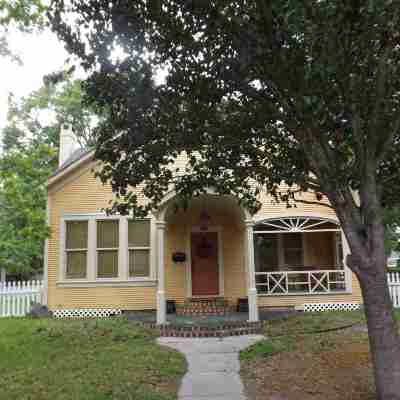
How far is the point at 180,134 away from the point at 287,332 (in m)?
5.38

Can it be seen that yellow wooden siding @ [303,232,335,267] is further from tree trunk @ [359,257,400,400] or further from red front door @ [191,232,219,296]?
tree trunk @ [359,257,400,400]

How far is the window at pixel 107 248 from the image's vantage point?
40.3 ft

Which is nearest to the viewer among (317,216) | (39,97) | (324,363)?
(324,363)

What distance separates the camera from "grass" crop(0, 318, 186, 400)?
5.06 meters

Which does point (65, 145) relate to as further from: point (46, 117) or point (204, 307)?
point (46, 117)

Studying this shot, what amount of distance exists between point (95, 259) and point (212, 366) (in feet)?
22.5

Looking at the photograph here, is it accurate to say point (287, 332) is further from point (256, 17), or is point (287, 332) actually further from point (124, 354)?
point (256, 17)

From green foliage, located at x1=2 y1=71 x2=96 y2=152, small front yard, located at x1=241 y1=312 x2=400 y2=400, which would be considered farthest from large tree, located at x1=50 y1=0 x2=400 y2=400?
green foliage, located at x1=2 y1=71 x2=96 y2=152

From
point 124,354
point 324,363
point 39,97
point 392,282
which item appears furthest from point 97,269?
point 39,97

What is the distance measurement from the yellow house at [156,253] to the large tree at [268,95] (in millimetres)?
5984

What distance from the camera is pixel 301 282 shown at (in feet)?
40.8

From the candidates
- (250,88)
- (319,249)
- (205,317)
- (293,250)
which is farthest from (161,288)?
(250,88)

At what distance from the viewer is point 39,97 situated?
2723 centimetres

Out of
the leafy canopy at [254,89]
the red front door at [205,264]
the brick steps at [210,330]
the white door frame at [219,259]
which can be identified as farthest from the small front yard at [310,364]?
the red front door at [205,264]
